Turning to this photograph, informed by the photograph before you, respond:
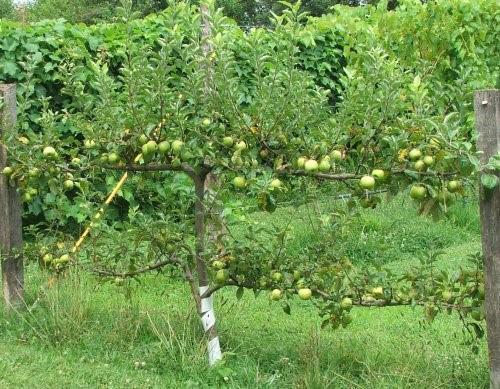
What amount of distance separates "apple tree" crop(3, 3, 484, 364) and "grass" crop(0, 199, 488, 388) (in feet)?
0.88

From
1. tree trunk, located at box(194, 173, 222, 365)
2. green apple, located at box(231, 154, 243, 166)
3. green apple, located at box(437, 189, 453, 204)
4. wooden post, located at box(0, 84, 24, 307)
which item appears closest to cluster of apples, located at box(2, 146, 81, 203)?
wooden post, located at box(0, 84, 24, 307)

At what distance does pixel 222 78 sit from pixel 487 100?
123 cm

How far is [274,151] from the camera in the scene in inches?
165

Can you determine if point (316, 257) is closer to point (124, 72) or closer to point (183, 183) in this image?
point (124, 72)

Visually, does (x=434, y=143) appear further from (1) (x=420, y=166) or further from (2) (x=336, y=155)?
(2) (x=336, y=155)

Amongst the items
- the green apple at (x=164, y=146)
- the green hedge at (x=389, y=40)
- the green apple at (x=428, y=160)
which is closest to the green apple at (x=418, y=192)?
the green apple at (x=428, y=160)

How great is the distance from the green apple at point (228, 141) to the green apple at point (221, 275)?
2.27 ft

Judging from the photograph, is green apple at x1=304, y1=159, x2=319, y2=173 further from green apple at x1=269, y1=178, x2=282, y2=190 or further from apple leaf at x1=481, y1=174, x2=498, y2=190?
apple leaf at x1=481, y1=174, x2=498, y2=190

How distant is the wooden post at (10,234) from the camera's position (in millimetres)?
5637

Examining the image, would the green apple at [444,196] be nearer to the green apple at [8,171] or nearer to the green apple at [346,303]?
the green apple at [346,303]

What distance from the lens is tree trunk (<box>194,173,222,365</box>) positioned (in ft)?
15.0

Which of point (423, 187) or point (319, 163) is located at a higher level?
point (319, 163)

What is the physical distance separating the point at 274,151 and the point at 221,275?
0.73 metres

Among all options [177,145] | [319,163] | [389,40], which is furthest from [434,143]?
[389,40]
